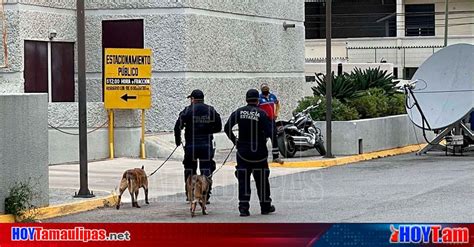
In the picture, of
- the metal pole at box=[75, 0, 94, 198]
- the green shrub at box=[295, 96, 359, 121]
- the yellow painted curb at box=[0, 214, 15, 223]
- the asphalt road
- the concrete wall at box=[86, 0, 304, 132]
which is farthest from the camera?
the green shrub at box=[295, 96, 359, 121]

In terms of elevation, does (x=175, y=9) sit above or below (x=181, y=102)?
above

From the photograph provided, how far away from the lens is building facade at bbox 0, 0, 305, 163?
22438 millimetres

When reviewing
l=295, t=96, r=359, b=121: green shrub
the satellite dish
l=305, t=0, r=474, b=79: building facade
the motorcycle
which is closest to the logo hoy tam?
the motorcycle

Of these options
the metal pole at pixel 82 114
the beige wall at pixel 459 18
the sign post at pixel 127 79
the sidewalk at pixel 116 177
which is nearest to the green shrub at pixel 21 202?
the sidewalk at pixel 116 177

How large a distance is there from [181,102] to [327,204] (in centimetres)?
963

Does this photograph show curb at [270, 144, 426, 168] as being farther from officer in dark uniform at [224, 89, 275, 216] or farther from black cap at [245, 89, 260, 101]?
officer in dark uniform at [224, 89, 275, 216]

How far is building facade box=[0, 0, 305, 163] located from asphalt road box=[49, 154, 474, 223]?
4814mm

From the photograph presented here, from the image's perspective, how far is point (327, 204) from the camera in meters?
15.7

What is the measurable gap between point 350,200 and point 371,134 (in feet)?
31.6

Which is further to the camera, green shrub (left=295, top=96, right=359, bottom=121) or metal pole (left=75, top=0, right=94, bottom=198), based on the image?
A: green shrub (left=295, top=96, right=359, bottom=121)

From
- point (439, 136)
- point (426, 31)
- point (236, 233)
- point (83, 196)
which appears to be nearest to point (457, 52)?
point (439, 136)

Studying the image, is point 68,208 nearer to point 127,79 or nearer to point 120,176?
point 120,176

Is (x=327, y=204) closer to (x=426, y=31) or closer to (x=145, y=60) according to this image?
(x=145, y=60)

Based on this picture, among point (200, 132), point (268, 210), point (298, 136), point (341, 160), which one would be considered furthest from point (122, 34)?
point (268, 210)
